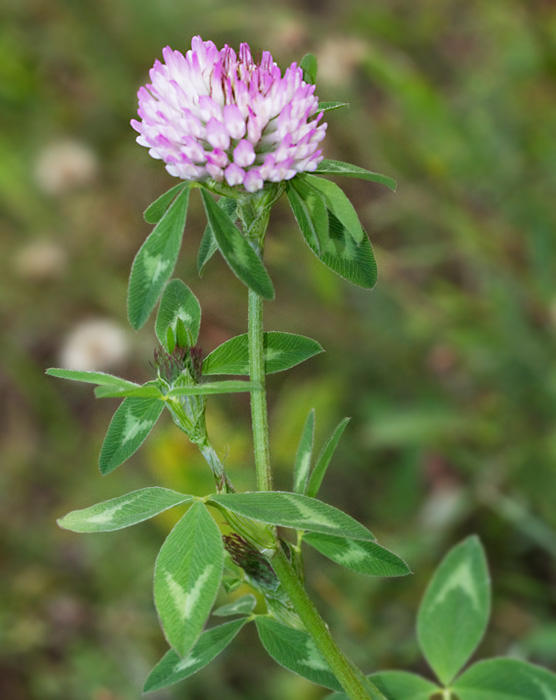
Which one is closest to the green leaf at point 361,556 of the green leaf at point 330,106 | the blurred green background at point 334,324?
the green leaf at point 330,106

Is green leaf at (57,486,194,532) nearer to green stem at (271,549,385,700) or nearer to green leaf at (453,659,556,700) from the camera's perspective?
green stem at (271,549,385,700)

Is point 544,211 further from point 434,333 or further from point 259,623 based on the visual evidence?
point 259,623

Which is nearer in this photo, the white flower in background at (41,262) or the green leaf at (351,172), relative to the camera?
the green leaf at (351,172)

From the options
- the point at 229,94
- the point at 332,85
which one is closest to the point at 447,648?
the point at 229,94

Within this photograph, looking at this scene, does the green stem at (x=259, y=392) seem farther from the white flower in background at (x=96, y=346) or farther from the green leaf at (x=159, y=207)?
the white flower in background at (x=96, y=346)

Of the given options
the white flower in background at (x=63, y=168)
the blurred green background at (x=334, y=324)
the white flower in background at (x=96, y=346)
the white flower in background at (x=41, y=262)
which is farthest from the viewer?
the white flower in background at (x=63, y=168)

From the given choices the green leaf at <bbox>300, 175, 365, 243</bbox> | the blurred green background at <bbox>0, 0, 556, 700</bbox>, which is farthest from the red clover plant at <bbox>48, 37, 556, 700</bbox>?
the blurred green background at <bbox>0, 0, 556, 700</bbox>

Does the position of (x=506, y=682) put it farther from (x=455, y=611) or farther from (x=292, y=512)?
(x=292, y=512)
